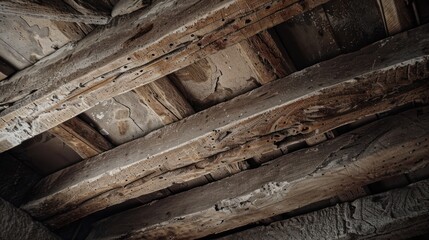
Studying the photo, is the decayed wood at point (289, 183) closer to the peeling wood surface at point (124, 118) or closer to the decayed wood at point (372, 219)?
the decayed wood at point (372, 219)

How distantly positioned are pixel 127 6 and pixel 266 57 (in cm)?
58

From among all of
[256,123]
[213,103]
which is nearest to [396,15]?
[256,123]

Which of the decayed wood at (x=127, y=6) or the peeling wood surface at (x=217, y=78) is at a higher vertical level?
the decayed wood at (x=127, y=6)

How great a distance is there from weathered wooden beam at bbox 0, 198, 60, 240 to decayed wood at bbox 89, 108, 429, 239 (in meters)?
0.34

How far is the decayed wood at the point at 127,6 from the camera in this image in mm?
1178

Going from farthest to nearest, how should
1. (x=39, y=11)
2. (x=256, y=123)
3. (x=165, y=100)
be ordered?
1. (x=165, y=100)
2. (x=256, y=123)
3. (x=39, y=11)

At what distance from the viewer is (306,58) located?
1353 millimetres

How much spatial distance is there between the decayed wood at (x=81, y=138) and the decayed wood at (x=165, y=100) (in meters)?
0.39

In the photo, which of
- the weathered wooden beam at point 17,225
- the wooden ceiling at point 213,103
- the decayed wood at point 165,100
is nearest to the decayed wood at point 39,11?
the wooden ceiling at point 213,103

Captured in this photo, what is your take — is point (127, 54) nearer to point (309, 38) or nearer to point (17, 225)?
point (309, 38)

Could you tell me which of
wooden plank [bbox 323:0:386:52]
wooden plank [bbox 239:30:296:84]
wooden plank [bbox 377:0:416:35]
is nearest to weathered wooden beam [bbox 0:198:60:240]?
wooden plank [bbox 239:30:296:84]

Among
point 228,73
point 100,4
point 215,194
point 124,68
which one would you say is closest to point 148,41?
point 124,68

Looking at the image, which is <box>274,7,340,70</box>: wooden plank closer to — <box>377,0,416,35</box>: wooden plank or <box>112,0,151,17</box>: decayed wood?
<box>377,0,416,35</box>: wooden plank

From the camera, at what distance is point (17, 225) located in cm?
178
